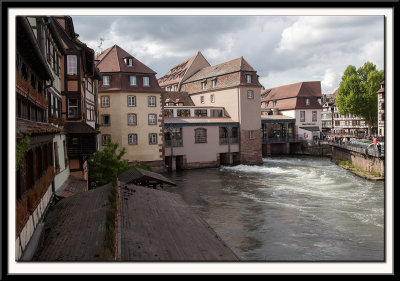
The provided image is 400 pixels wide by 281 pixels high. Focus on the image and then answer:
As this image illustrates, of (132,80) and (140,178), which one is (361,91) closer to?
(132,80)

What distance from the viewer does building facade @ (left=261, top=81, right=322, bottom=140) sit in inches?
2579

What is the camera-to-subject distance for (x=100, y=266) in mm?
6203

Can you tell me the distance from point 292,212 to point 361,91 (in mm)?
48961

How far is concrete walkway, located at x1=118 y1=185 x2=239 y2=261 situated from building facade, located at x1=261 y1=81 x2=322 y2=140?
2089 inches

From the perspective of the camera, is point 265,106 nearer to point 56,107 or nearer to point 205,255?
point 56,107

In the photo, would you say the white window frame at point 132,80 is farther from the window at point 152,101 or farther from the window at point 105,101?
the window at point 105,101

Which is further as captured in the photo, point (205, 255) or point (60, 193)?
point (60, 193)

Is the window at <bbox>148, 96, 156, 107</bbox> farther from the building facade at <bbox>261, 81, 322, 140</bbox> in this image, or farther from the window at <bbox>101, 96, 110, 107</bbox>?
the building facade at <bbox>261, 81, 322, 140</bbox>

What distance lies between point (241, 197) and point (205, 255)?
1810 centimetres

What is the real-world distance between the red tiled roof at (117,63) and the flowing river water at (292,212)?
11.2 m

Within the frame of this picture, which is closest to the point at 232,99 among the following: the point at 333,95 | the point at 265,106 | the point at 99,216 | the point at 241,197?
the point at 241,197

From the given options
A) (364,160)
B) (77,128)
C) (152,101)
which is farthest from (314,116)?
(77,128)

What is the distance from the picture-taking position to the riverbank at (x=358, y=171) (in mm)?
32931
